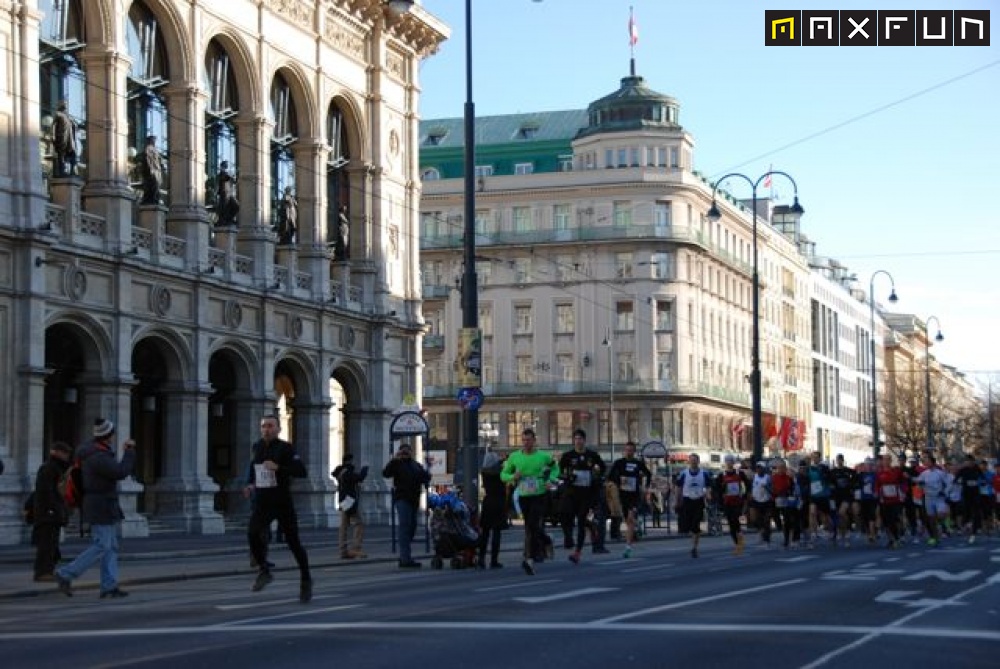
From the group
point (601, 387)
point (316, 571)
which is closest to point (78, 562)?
point (316, 571)

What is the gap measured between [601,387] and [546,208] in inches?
414

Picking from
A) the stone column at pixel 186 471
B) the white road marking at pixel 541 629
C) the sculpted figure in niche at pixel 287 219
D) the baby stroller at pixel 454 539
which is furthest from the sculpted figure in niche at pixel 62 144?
the white road marking at pixel 541 629

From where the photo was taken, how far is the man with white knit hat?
2016 cm

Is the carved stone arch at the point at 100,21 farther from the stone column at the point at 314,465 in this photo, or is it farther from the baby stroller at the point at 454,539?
the baby stroller at the point at 454,539

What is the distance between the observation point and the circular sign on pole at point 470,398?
3409 centimetres

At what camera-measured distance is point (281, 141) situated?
5066cm

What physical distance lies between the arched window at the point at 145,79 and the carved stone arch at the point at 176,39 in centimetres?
17

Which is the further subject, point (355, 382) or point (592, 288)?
point (592, 288)

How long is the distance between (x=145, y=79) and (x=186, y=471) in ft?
30.2

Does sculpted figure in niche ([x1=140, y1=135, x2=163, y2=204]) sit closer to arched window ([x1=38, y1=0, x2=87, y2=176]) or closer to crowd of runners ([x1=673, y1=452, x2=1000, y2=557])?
arched window ([x1=38, y1=0, x2=87, y2=176])

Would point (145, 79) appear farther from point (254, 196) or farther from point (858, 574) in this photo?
point (858, 574)

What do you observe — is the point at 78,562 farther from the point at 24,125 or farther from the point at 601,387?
the point at 601,387

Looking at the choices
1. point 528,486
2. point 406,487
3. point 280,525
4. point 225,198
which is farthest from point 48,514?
point 225,198

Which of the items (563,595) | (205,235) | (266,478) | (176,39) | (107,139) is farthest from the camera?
(205,235)
